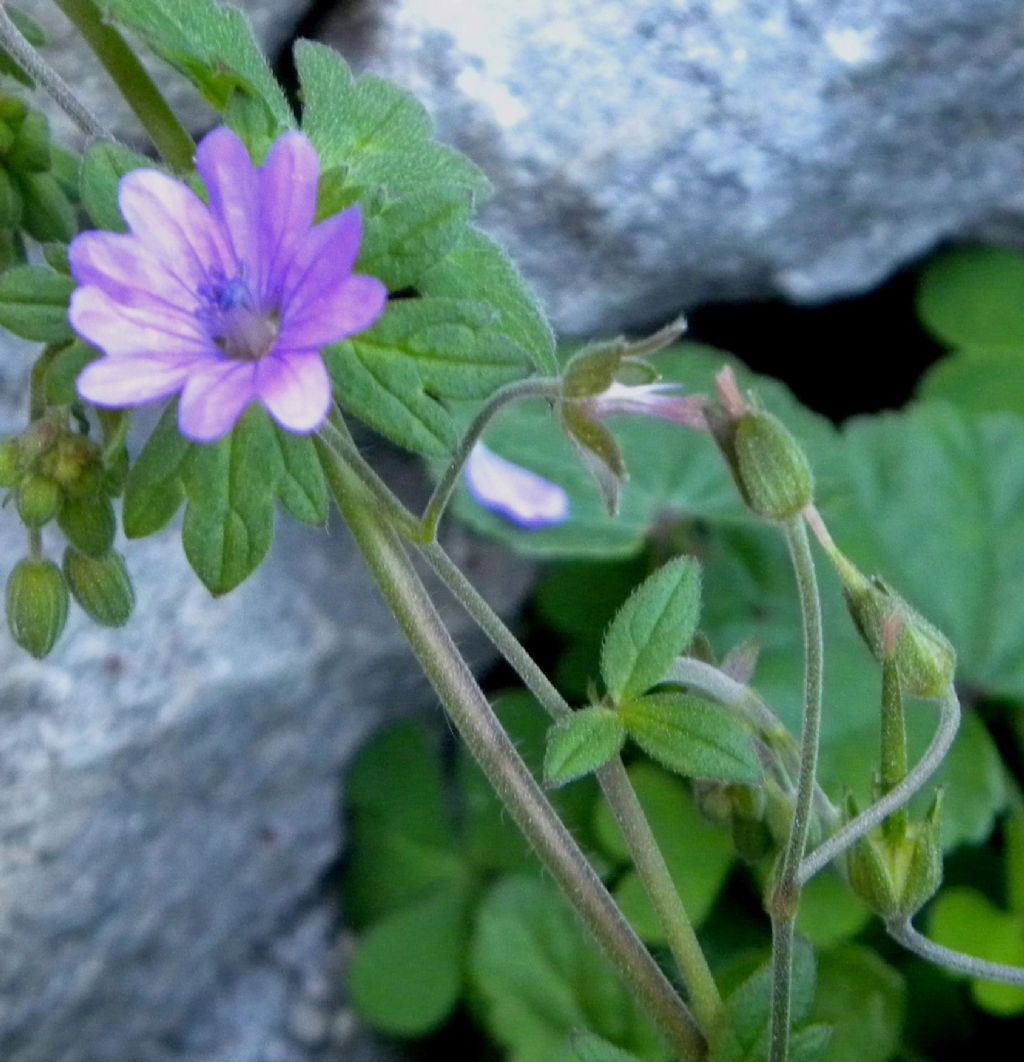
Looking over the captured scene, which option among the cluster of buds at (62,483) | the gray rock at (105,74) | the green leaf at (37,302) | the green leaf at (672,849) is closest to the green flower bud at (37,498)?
the cluster of buds at (62,483)

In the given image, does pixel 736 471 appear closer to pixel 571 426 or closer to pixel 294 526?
pixel 571 426

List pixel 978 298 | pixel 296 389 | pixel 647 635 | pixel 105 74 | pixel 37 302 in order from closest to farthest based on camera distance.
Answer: pixel 296 389, pixel 37 302, pixel 647 635, pixel 105 74, pixel 978 298

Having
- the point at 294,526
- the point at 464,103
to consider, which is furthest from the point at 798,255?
the point at 294,526

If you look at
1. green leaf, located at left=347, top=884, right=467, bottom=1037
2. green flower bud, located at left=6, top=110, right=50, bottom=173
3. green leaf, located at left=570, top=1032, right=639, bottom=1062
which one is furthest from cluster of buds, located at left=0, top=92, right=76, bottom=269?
green leaf, located at left=347, top=884, right=467, bottom=1037

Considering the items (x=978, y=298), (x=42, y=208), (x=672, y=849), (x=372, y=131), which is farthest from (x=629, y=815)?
(x=978, y=298)

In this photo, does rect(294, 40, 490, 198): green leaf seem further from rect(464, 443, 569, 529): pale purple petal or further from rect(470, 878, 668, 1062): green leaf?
rect(470, 878, 668, 1062): green leaf

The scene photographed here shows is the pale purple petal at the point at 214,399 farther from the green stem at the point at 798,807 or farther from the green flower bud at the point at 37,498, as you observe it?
the green stem at the point at 798,807

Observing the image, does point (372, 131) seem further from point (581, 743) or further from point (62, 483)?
point (581, 743)
